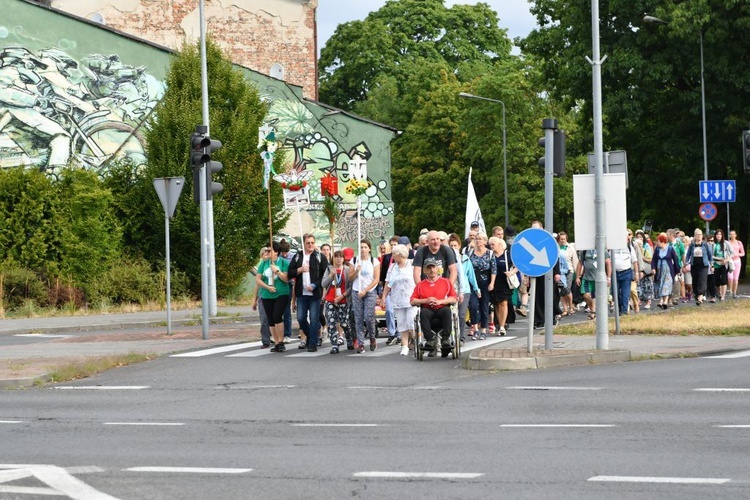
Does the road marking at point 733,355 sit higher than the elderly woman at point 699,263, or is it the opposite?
the elderly woman at point 699,263

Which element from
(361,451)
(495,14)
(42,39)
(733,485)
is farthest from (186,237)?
(495,14)

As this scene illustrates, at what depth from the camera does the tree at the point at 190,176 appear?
116 feet

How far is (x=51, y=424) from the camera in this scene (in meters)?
11.6

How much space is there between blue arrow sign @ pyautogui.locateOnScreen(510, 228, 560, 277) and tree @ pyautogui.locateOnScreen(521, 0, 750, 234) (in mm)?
27774

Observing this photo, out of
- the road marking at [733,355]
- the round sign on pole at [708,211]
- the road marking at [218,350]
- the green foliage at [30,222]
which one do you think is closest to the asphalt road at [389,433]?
the road marking at [733,355]

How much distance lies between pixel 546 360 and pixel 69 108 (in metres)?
25.4

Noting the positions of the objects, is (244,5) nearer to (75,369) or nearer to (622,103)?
(622,103)

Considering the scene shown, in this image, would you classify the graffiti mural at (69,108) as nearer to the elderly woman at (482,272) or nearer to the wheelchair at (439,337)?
the elderly woman at (482,272)

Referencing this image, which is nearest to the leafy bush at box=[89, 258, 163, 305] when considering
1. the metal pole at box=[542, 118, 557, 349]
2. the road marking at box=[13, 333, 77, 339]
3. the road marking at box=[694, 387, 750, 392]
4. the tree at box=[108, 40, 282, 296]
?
the tree at box=[108, 40, 282, 296]

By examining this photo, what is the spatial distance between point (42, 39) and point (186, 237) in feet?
26.3

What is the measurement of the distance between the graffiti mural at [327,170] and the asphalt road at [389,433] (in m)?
29.0

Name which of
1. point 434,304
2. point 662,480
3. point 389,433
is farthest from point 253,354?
point 662,480

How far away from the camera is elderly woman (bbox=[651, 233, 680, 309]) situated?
28.4 m

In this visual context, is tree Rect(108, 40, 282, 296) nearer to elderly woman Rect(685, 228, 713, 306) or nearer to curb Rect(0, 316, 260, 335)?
curb Rect(0, 316, 260, 335)
